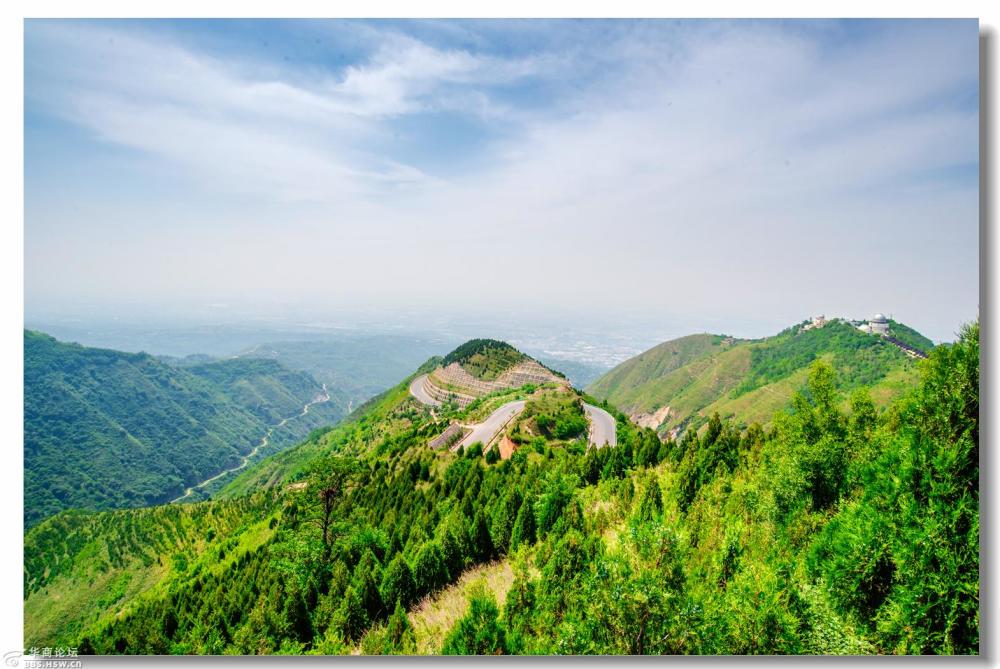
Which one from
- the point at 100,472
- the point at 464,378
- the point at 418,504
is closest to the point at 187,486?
the point at 100,472

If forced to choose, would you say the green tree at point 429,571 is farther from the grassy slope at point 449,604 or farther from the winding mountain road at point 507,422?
the winding mountain road at point 507,422

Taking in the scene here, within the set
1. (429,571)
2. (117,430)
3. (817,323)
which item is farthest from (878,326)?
(117,430)

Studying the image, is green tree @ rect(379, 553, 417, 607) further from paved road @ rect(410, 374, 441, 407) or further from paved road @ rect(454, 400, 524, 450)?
paved road @ rect(410, 374, 441, 407)

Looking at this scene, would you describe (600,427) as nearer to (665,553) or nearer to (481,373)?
(665,553)

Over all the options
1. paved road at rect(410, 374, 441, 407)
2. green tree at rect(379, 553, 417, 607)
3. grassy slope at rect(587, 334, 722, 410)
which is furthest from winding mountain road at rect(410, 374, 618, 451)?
grassy slope at rect(587, 334, 722, 410)

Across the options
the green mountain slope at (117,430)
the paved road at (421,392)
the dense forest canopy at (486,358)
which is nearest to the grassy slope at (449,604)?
the paved road at (421,392)
